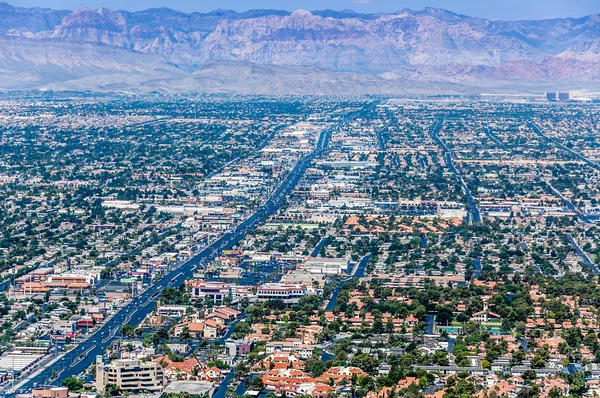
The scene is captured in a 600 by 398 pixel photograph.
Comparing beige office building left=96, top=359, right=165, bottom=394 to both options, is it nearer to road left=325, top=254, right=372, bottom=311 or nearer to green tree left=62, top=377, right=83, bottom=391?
green tree left=62, top=377, right=83, bottom=391

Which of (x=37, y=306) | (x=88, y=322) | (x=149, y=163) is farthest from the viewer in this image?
(x=149, y=163)

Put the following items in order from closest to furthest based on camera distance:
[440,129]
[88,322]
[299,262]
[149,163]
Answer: [88,322], [299,262], [149,163], [440,129]

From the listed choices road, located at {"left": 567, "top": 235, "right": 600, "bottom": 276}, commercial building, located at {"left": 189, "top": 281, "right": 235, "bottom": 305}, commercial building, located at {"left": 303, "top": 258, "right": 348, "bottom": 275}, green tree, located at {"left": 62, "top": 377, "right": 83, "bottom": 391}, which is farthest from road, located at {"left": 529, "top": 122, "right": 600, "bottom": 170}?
green tree, located at {"left": 62, "top": 377, "right": 83, "bottom": 391}

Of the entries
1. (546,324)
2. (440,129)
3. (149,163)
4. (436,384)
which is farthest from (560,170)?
(436,384)

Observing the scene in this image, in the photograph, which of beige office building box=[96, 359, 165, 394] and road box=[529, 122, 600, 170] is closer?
beige office building box=[96, 359, 165, 394]

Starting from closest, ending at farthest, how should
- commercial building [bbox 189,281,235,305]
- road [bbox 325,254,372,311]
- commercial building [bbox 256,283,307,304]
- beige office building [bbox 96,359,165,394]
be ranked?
beige office building [bbox 96,359,165,394], road [bbox 325,254,372,311], commercial building [bbox 256,283,307,304], commercial building [bbox 189,281,235,305]

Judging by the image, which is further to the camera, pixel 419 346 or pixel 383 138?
pixel 383 138

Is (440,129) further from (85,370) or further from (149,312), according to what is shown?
(85,370)
